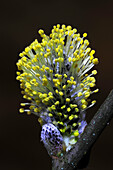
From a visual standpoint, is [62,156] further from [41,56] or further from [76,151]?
[41,56]

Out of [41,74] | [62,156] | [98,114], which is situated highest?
[41,74]

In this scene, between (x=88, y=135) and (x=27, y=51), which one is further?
(x=27, y=51)

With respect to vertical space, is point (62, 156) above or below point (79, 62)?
below

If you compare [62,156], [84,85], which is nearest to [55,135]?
[62,156]
